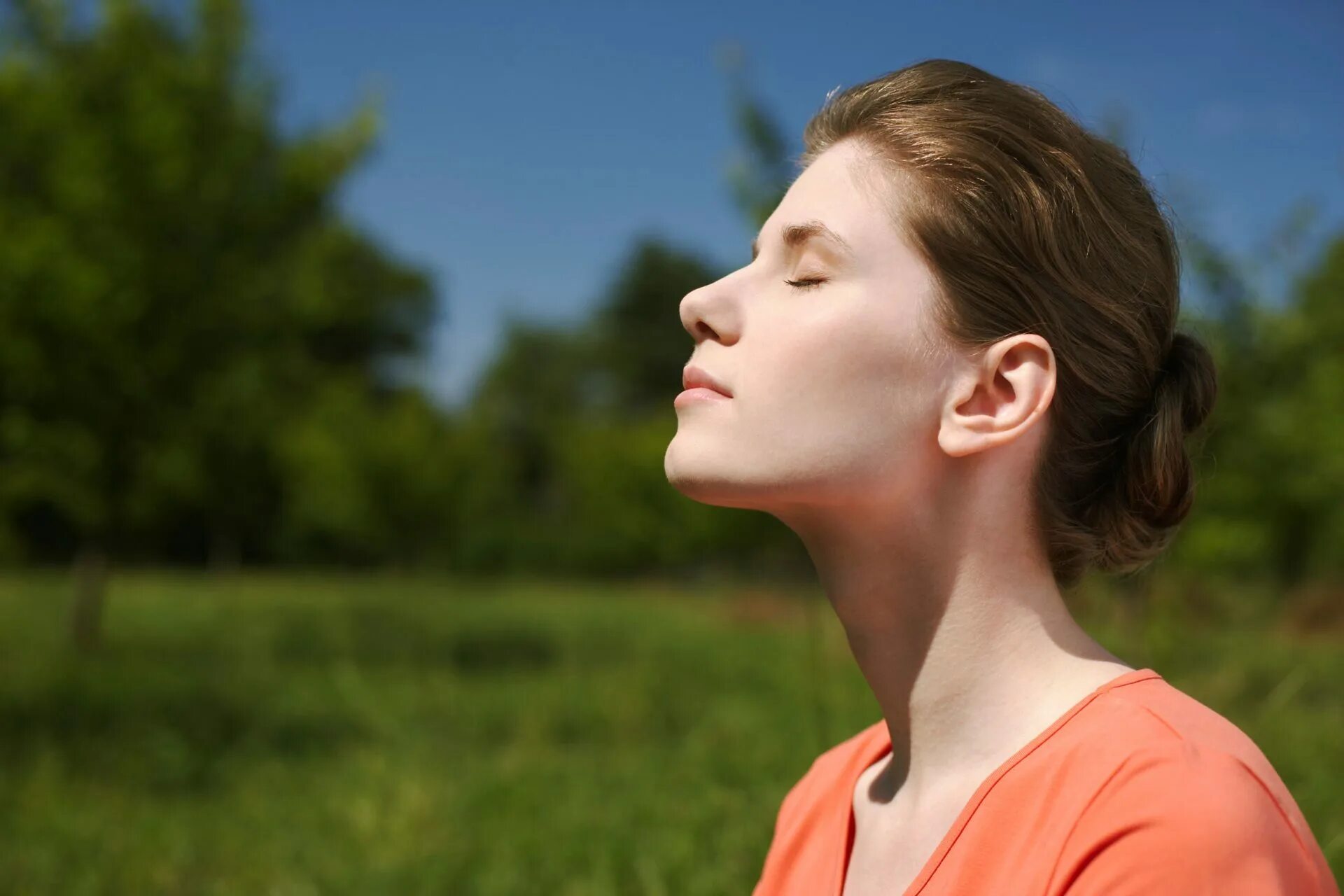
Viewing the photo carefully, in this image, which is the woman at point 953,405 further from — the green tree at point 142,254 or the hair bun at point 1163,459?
the green tree at point 142,254

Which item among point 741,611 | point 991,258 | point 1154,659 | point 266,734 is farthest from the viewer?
point 741,611

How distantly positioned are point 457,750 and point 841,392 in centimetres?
486

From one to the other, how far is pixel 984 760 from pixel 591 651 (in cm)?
926

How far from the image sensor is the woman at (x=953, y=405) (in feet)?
4.19

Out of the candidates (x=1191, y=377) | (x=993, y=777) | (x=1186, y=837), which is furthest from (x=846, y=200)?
(x=1186, y=837)

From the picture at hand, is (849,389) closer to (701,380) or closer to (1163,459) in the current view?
(701,380)

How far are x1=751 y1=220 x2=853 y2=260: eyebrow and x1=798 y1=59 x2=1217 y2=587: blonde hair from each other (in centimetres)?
7

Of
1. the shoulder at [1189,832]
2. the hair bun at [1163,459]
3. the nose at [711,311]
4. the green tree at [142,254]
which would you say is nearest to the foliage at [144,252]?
the green tree at [142,254]

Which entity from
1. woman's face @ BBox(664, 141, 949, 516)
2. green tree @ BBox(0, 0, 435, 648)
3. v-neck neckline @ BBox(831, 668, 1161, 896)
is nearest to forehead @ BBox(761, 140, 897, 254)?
woman's face @ BBox(664, 141, 949, 516)

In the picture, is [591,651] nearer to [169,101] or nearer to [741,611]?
[741,611]

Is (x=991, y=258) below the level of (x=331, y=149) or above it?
below

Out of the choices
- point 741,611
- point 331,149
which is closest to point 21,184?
point 331,149

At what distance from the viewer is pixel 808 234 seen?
135cm

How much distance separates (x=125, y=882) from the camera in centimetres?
415
